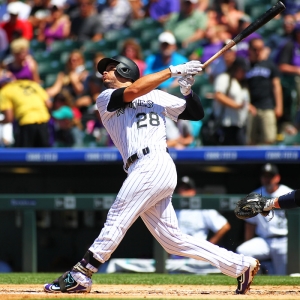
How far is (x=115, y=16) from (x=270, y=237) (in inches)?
228

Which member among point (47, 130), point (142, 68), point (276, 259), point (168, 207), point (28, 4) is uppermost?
point (28, 4)

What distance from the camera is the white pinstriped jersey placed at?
16.2 ft

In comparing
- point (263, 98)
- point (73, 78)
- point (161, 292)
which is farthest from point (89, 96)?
point (161, 292)

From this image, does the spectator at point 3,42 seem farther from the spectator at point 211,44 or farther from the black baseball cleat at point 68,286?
the black baseball cleat at point 68,286

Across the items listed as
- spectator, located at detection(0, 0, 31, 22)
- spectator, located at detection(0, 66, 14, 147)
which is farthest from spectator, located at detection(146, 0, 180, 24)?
spectator, located at detection(0, 66, 14, 147)

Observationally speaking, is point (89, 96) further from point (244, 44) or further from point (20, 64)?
point (244, 44)

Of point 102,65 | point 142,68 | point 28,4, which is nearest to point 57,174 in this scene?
point 142,68

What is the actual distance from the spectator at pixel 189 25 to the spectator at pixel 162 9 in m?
0.71

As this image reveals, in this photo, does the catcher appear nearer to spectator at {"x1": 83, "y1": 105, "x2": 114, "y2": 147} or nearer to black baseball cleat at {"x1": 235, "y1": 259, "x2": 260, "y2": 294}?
black baseball cleat at {"x1": 235, "y1": 259, "x2": 260, "y2": 294}

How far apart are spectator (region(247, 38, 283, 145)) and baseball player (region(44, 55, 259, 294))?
3861 mm

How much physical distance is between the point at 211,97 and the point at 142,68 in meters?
1.03

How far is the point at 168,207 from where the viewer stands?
16.4 feet

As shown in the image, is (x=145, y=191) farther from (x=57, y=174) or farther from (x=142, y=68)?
(x=142, y=68)

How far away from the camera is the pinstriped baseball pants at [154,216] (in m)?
4.83
